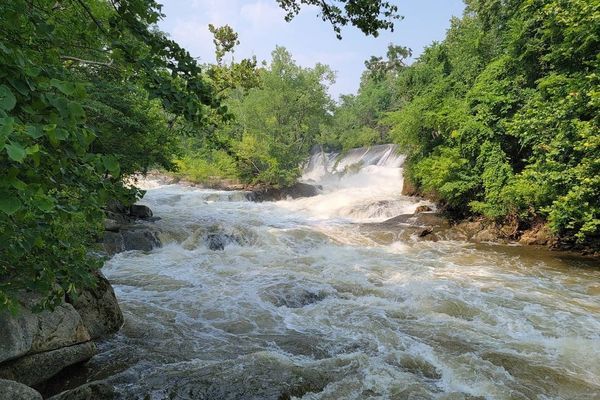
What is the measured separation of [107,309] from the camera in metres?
5.45

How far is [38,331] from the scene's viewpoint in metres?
4.06

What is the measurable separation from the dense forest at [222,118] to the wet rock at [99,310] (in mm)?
845

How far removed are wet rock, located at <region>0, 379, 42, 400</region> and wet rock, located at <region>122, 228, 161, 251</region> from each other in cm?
786

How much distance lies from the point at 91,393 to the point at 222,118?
10.1ft

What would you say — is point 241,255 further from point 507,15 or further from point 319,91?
point 319,91

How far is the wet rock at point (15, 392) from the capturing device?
3.05m

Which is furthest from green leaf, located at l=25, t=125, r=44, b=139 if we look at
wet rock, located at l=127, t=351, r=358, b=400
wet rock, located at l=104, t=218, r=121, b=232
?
wet rock, located at l=104, t=218, r=121, b=232

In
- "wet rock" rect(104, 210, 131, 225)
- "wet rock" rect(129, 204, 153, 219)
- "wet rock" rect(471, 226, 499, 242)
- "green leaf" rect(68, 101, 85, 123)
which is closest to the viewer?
"green leaf" rect(68, 101, 85, 123)

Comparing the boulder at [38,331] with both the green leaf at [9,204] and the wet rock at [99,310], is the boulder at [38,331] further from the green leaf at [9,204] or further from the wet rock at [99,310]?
the green leaf at [9,204]

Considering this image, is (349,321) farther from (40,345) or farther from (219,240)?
(219,240)

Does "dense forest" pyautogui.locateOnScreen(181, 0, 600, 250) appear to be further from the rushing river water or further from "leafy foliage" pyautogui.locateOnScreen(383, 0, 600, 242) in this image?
the rushing river water

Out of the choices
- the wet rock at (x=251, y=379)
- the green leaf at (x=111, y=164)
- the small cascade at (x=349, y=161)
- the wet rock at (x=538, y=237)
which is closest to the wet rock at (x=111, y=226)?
the wet rock at (x=251, y=379)

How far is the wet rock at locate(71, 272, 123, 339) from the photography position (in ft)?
16.7

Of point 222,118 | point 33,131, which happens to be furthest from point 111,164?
point 222,118
